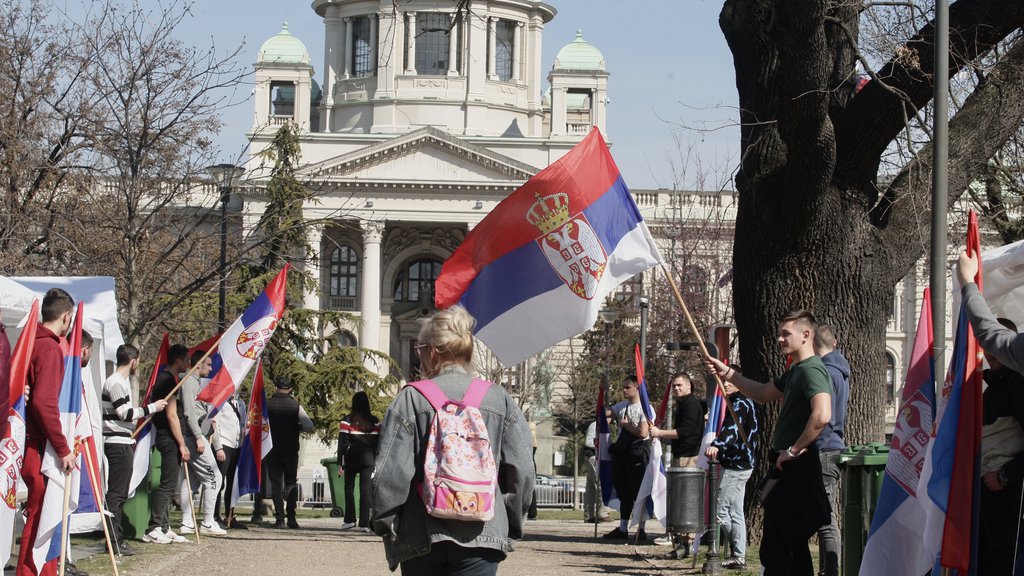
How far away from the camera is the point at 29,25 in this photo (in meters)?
23.3

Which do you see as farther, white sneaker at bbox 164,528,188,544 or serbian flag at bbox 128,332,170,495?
white sneaker at bbox 164,528,188,544

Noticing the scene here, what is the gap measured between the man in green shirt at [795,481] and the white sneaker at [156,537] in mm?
6868

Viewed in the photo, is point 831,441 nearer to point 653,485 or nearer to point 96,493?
point 96,493

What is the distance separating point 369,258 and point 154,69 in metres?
53.4

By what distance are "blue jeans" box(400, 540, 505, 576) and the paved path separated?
17.7ft

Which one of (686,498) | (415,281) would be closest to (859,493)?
(686,498)

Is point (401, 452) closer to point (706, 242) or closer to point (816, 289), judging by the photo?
point (816, 289)

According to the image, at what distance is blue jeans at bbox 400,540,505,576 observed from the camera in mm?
6410

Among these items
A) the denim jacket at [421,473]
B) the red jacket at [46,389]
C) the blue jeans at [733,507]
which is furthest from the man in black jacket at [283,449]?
the denim jacket at [421,473]

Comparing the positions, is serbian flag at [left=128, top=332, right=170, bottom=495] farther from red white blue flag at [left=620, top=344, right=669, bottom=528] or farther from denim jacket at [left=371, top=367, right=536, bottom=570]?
denim jacket at [left=371, top=367, right=536, bottom=570]

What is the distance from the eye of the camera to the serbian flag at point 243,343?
15.1m

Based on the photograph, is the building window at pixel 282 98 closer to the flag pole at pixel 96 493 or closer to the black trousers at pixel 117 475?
the black trousers at pixel 117 475

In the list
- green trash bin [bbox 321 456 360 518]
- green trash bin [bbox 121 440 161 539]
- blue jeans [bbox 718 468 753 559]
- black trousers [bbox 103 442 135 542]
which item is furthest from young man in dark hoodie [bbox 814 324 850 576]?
green trash bin [bbox 321 456 360 518]

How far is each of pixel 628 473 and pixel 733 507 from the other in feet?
14.6
